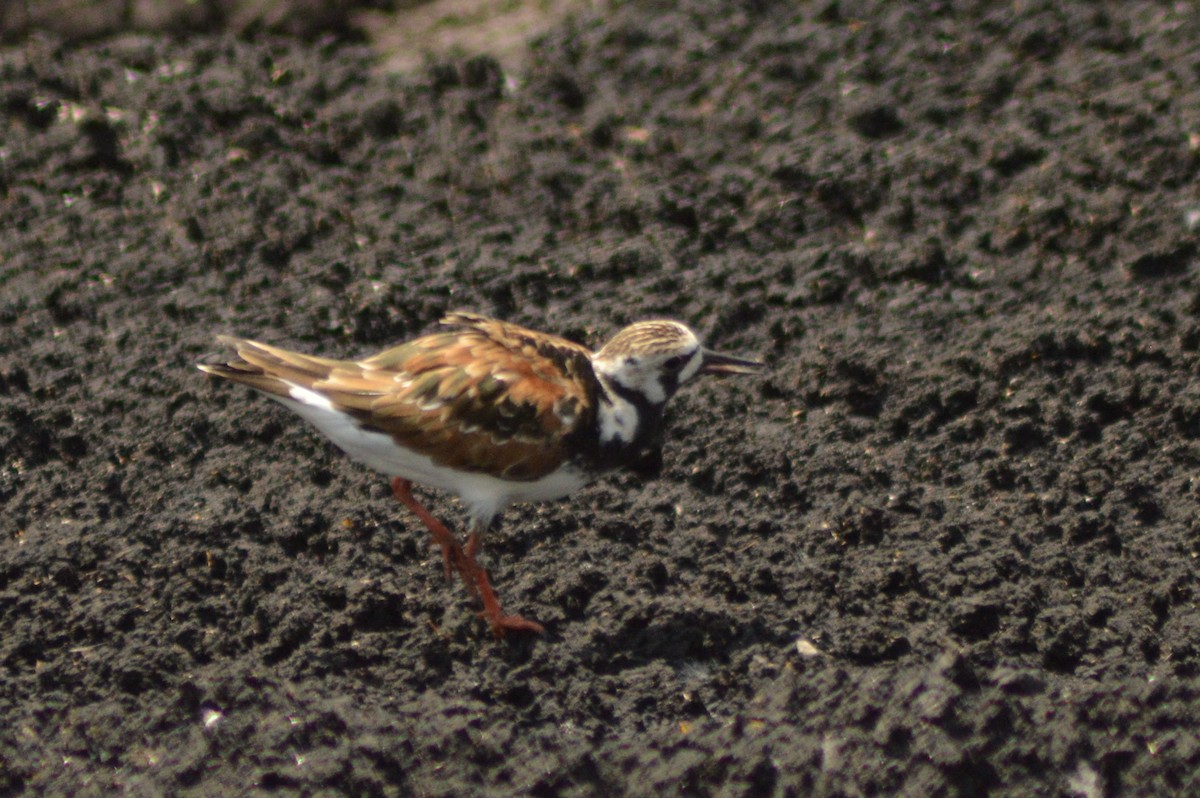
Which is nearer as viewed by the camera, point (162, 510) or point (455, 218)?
point (162, 510)

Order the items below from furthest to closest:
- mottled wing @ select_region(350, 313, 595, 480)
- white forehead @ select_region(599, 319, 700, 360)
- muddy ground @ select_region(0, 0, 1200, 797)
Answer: white forehead @ select_region(599, 319, 700, 360) → mottled wing @ select_region(350, 313, 595, 480) → muddy ground @ select_region(0, 0, 1200, 797)

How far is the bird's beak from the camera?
501 centimetres

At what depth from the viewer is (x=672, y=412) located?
5676 mm

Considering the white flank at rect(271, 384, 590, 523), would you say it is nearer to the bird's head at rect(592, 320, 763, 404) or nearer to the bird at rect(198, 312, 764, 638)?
the bird at rect(198, 312, 764, 638)

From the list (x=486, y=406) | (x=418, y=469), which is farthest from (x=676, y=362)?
(x=418, y=469)

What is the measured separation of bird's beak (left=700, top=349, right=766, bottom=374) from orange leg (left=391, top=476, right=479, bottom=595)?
1.11 metres

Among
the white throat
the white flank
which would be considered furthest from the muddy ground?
the white throat

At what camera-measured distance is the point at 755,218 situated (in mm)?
6645

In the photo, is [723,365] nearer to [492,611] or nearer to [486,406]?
[486,406]

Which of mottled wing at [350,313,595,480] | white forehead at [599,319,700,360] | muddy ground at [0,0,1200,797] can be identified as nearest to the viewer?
muddy ground at [0,0,1200,797]

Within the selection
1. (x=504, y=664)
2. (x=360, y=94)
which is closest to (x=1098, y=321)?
(x=504, y=664)

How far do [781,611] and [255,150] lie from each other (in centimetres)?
396

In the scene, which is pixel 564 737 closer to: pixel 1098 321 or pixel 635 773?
pixel 635 773

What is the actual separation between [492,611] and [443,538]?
355 mm
